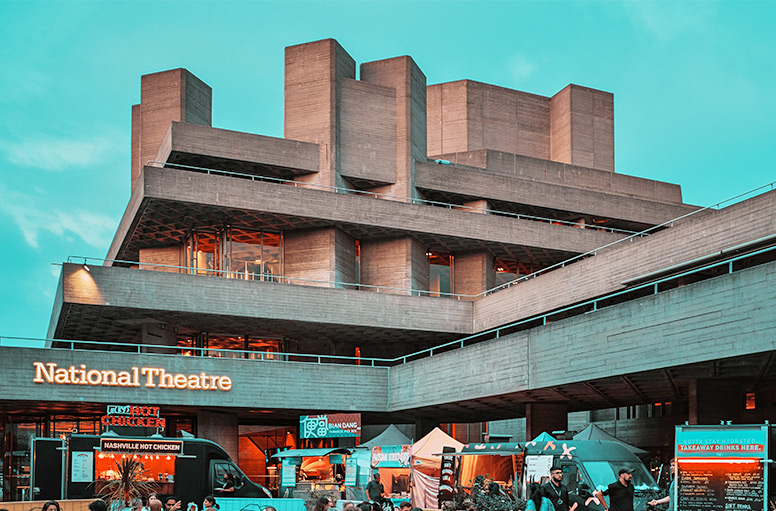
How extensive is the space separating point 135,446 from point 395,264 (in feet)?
83.8

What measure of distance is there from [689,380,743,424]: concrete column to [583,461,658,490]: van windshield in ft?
20.9

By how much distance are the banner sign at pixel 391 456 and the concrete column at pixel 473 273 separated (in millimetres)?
23530

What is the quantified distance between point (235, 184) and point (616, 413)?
21830 mm

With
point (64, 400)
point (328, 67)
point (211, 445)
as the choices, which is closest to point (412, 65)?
point (328, 67)

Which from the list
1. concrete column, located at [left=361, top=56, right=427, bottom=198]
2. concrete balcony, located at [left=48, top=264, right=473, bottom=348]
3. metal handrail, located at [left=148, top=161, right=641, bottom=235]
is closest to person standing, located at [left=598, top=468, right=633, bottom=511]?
concrete balcony, located at [left=48, top=264, right=473, bottom=348]

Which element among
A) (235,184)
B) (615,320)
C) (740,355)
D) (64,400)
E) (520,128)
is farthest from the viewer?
(520,128)

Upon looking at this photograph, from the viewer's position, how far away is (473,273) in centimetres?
4844

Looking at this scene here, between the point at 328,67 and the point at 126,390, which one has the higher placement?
the point at 328,67

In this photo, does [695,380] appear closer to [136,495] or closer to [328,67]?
[136,495]

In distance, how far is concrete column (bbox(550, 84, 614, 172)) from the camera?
198ft

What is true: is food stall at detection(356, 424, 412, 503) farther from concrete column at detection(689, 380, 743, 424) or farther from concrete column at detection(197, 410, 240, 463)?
concrete column at detection(197, 410, 240, 463)

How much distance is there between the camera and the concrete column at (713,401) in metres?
26.3

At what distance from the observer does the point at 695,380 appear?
85.2 feet

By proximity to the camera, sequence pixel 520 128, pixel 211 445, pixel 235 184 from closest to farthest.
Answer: pixel 211 445 → pixel 235 184 → pixel 520 128
